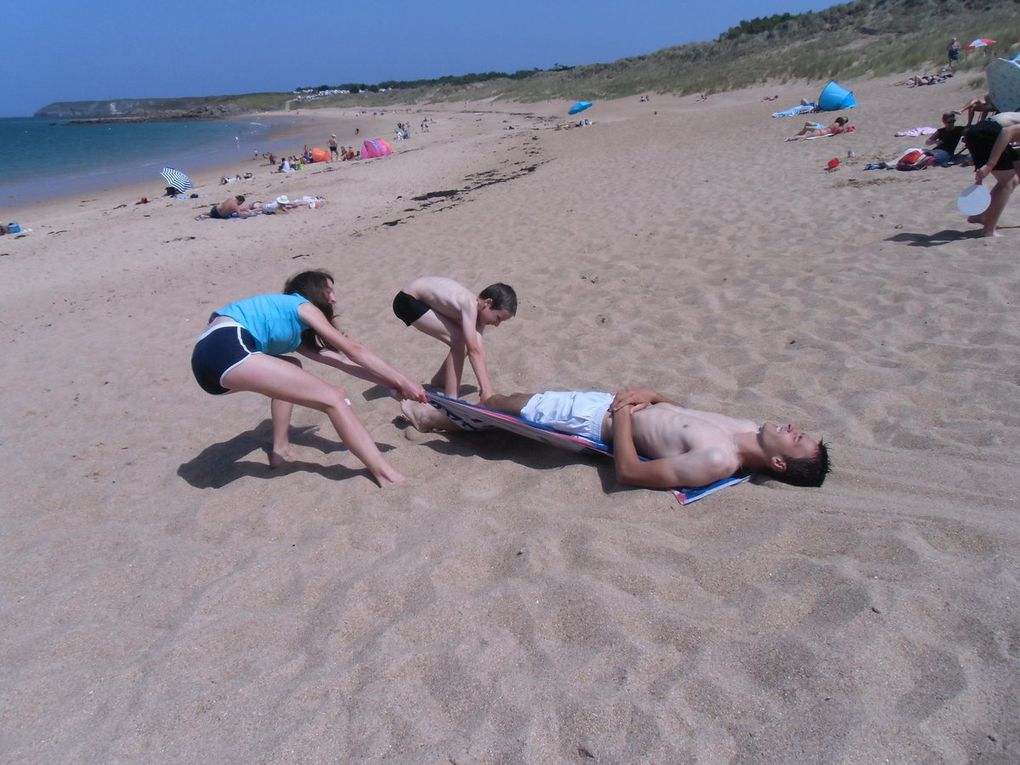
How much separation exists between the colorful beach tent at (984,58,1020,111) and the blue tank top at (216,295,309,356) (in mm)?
8577

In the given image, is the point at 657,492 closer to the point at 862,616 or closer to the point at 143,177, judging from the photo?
the point at 862,616

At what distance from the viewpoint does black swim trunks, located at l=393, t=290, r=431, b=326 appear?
4.74m

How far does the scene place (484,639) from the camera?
2.36 meters

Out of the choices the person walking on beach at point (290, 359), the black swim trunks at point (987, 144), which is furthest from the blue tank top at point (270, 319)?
the black swim trunks at point (987, 144)

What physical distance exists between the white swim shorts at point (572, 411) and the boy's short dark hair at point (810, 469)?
0.94 meters

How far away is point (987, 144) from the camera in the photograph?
6543 mm

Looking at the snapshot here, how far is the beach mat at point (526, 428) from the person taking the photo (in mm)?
3160

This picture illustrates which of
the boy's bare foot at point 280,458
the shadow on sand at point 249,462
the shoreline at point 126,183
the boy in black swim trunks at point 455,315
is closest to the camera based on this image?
the shadow on sand at point 249,462

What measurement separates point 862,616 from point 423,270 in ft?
21.7

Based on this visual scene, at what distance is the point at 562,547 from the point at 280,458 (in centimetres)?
198

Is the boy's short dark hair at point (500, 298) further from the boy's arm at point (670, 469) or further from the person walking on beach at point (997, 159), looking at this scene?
the person walking on beach at point (997, 159)

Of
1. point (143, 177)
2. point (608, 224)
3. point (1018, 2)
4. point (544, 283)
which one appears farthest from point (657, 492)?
point (1018, 2)

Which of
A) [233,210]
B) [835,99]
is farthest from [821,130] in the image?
[233,210]

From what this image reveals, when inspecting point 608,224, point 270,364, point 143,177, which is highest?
point 270,364
